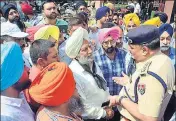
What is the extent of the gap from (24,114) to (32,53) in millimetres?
847

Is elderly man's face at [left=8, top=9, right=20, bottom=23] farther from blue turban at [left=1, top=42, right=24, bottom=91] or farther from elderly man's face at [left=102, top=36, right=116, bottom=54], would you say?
blue turban at [left=1, top=42, right=24, bottom=91]

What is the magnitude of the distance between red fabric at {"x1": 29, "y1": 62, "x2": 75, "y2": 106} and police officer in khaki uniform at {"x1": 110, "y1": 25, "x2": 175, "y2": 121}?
0.69m

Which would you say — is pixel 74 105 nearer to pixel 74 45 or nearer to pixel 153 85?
pixel 153 85

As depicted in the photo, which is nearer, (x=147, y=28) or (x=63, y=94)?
(x=63, y=94)

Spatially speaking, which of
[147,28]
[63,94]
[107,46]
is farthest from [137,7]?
[63,94]

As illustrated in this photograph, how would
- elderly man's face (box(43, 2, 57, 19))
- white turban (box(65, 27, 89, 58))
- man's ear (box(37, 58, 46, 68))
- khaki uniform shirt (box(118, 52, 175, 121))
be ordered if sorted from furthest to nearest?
elderly man's face (box(43, 2, 57, 19)), white turban (box(65, 27, 89, 58)), man's ear (box(37, 58, 46, 68)), khaki uniform shirt (box(118, 52, 175, 121))

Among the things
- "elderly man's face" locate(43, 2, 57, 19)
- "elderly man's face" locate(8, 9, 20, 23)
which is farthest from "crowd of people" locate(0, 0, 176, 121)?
"elderly man's face" locate(8, 9, 20, 23)

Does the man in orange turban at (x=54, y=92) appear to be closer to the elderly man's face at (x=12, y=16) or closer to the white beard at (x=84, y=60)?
the white beard at (x=84, y=60)

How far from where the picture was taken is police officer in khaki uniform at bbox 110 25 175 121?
208 centimetres

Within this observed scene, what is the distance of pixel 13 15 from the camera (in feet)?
16.3

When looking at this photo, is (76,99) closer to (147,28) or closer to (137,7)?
(147,28)

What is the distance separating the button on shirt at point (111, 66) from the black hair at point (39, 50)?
0.97 m

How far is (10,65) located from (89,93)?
1.13 meters

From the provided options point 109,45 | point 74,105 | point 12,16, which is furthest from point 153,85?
point 12,16
